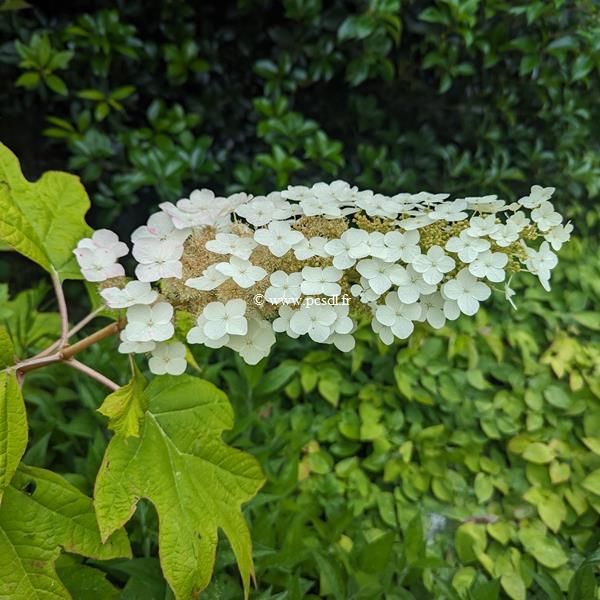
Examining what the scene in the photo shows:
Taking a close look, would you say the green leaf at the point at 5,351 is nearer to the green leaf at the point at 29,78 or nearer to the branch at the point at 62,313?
the branch at the point at 62,313

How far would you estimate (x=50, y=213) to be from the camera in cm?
104

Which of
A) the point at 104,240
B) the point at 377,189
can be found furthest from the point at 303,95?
the point at 104,240

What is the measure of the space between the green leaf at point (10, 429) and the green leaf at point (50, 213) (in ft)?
0.76

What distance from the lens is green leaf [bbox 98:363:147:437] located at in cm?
80

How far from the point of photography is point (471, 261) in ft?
2.48

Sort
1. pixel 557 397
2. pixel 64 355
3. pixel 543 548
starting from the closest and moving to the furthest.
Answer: pixel 64 355 < pixel 543 548 < pixel 557 397

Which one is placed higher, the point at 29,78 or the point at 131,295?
the point at 131,295

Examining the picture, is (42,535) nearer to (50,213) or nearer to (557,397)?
(50,213)

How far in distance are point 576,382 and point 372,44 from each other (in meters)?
1.24

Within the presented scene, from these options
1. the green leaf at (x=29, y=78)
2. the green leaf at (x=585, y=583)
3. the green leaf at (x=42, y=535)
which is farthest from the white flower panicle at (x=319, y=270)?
the green leaf at (x=29, y=78)

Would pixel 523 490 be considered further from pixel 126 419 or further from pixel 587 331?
pixel 126 419

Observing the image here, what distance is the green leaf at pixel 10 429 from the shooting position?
79cm

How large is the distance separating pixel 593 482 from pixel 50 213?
1.46 meters

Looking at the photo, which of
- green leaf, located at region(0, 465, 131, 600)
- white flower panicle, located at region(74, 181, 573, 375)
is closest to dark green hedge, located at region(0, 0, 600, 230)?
white flower panicle, located at region(74, 181, 573, 375)
